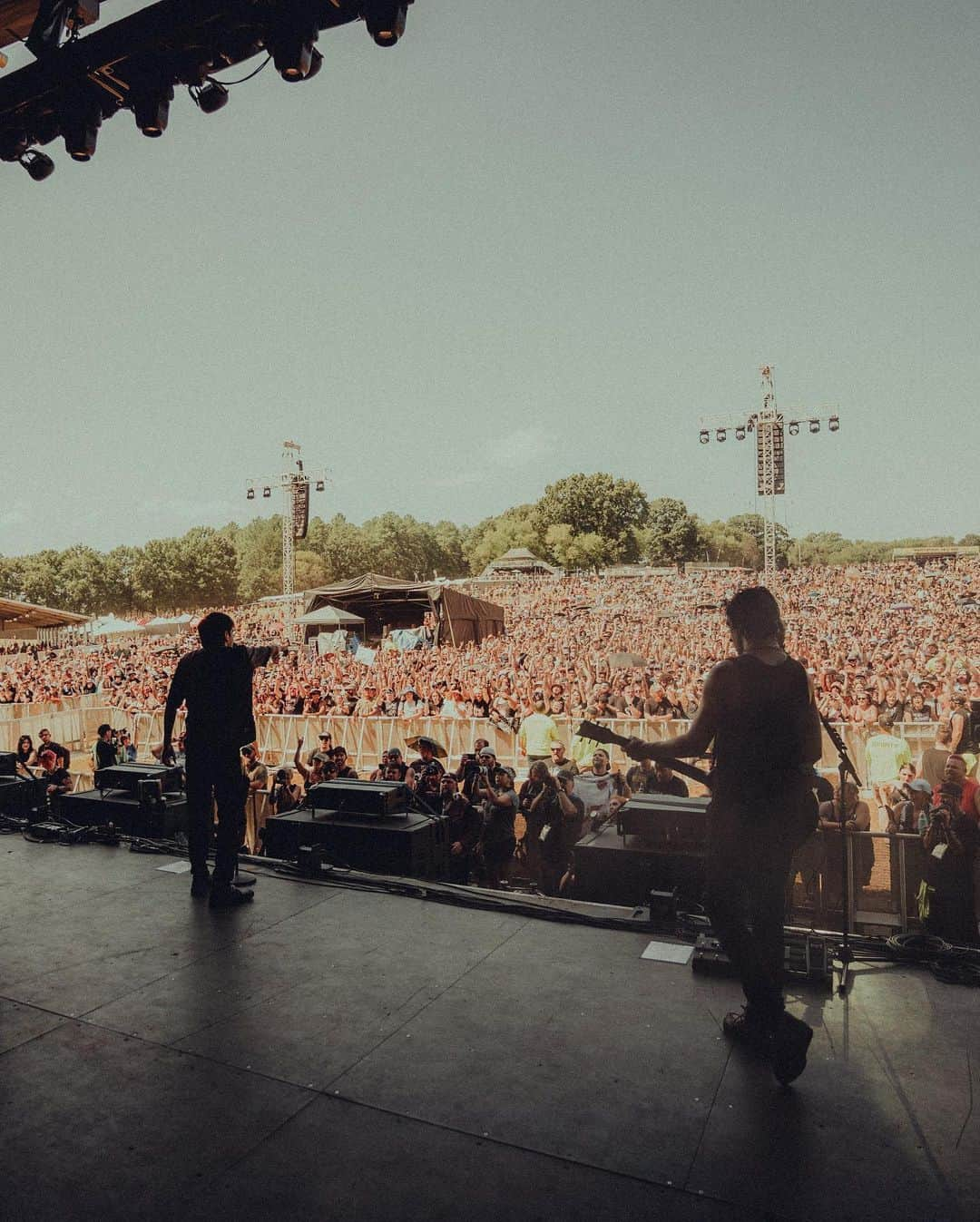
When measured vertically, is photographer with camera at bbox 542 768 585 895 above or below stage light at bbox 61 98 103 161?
below

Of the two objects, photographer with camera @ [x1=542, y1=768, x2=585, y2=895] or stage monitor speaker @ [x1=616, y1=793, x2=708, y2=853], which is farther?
photographer with camera @ [x1=542, y1=768, x2=585, y2=895]

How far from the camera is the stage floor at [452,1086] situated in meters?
1.60

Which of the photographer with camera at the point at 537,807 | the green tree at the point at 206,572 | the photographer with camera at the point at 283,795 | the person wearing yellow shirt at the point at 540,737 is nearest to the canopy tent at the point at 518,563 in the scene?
the green tree at the point at 206,572

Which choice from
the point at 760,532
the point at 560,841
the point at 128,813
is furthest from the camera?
the point at 760,532

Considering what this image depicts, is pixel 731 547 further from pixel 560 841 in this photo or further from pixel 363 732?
pixel 560 841

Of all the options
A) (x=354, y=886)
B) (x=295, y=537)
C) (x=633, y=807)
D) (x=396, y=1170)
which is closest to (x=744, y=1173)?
(x=396, y=1170)

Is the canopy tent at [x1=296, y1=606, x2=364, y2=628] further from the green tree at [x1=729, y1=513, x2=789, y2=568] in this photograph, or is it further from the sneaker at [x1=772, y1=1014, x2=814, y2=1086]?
the green tree at [x1=729, y1=513, x2=789, y2=568]

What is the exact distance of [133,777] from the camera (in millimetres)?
4906

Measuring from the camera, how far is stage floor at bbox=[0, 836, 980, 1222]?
1.60m

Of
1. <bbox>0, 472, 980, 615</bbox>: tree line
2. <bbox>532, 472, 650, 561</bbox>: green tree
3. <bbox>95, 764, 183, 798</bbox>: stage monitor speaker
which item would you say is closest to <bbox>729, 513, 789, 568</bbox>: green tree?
<bbox>0, 472, 980, 615</bbox>: tree line

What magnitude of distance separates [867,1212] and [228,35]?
472 cm

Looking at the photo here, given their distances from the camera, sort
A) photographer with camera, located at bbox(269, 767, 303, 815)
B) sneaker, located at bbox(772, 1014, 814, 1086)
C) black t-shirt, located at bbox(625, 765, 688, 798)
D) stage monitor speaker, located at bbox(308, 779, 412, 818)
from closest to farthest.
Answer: sneaker, located at bbox(772, 1014, 814, 1086) < stage monitor speaker, located at bbox(308, 779, 412, 818) < black t-shirt, located at bbox(625, 765, 688, 798) < photographer with camera, located at bbox(269, 767, 303, 815)

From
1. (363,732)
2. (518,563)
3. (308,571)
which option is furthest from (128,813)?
(308,571)

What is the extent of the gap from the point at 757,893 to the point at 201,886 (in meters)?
2.62
